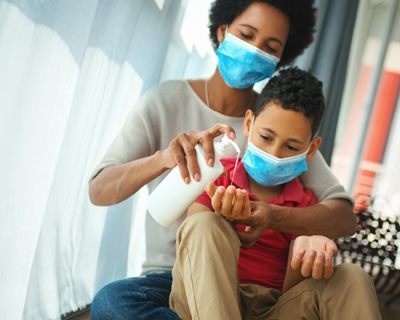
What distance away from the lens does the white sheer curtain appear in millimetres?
1051

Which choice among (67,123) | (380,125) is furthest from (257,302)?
(380,125)

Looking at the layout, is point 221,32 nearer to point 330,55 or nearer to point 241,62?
point 241,62

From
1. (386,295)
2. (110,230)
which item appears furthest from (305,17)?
(386,295)

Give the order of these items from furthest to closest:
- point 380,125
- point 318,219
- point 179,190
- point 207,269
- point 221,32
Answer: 1. point 380,125
2. point 221,32
3. point 318,219
4. point 179,190
5. point 207,269

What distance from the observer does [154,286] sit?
1253mm

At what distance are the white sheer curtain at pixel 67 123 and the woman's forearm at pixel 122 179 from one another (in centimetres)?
10

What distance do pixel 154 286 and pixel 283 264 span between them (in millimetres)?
384

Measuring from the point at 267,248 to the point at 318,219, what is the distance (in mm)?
172

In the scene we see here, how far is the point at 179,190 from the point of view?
3.32 ft

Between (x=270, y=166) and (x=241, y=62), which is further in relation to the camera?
(x=241, y=62)

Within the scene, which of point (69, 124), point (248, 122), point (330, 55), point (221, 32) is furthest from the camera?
point (330, 55)

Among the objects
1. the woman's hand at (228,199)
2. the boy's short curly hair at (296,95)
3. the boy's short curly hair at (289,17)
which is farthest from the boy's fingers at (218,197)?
the boy's short curly hair at (289,17)

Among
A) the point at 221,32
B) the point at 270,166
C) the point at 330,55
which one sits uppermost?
the point at 330,55

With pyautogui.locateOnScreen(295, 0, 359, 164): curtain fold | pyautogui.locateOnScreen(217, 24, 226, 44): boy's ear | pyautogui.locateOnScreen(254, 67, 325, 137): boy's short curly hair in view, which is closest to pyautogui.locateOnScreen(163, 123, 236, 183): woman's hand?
pyautogui.locateOnScreen(254, 67, 325, 137): boy's short curly hair
